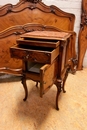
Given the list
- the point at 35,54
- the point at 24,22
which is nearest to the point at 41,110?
the point at 35,54

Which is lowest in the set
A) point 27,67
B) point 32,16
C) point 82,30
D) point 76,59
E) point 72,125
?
point 72,125

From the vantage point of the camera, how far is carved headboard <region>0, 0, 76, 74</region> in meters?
1.66

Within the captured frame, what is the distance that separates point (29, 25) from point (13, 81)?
0.82m

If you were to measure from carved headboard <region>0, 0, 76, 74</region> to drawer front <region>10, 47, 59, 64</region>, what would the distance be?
→ 63 cm

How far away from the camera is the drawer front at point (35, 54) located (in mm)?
998

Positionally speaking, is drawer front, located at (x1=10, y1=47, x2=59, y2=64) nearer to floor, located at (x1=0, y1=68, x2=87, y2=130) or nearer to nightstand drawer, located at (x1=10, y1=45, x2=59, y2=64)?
nightstand drawer, located at (x1=10, y1=45, x2=59, y2=64)

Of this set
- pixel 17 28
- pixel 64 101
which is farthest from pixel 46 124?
pixel 17 28

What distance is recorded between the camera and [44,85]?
1003 mm

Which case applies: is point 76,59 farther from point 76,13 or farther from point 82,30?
point 76,13

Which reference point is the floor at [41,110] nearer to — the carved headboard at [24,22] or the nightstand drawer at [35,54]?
the carved headboard at [24,22]

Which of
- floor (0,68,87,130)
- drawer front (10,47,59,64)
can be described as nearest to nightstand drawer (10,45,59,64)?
drawer front (10,47,59,64)

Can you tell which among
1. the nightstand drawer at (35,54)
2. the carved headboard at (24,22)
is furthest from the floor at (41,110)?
the nightstand drawer at (35,54)

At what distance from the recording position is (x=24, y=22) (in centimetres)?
184

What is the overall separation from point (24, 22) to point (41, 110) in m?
1.19
